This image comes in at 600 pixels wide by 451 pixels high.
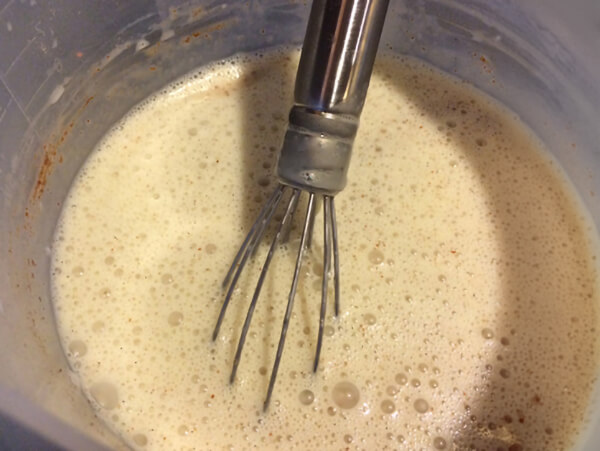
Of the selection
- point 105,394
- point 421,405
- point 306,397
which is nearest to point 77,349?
point 105,394

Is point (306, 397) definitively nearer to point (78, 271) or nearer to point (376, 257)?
point (376, 257)

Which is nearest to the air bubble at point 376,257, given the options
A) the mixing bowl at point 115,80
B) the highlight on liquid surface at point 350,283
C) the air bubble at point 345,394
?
the highlight on liquid surface at point 350,283

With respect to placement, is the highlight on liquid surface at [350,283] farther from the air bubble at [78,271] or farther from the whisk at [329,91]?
the whisk at [329,91]

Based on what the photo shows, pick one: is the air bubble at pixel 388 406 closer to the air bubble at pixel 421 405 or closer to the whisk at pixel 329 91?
the air bubble at pixel 421 405

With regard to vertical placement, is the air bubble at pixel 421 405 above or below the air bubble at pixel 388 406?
above

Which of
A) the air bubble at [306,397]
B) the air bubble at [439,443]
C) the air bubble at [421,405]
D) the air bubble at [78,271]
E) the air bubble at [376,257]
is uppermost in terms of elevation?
the air bubble at [376,257]

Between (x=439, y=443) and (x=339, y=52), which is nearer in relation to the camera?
(x=339, y=52)

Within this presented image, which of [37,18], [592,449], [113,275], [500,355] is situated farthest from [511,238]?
[37,18]

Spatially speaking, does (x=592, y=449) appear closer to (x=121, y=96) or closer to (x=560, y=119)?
(x=560, y=119)

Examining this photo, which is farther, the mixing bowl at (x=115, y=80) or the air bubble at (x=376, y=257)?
the air bubble at (x=376, y=257)
